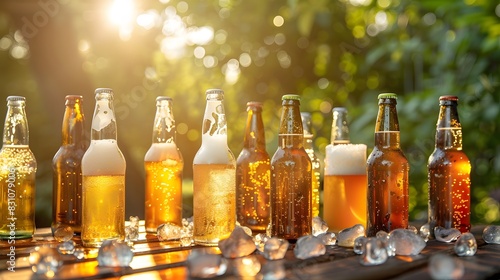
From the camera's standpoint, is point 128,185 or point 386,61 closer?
point 128,185

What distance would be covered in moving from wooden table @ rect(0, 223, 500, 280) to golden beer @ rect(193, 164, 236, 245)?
0.07 m

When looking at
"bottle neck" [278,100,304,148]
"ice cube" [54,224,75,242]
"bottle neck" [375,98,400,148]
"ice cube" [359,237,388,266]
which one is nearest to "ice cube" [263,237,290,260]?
"ice cube" [359,237,388,266]

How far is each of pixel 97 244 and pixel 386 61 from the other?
8.62 feet

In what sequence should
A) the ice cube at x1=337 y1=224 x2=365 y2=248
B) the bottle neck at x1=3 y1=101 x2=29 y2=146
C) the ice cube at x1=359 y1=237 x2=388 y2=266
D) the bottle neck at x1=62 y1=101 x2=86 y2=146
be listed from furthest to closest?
the bottle neck at x1=62 y1=101 x2=86 y2=146 < the bottle neck at x1=3 y1=101 x2=29 y2=146 < the ice cube at x1=337 y1=224 x2=365 y2=248 < the ice cube at x1=359 y1=237 x2=388 y2=266

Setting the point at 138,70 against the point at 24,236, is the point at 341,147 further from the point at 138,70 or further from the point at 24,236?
the point at 138,70

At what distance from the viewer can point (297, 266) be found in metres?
1.09

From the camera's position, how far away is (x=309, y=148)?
1.91 metres

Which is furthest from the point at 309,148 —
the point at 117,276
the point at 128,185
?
the point at 128,185

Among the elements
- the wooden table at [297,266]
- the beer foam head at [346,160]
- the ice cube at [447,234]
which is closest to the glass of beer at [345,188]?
the beer foam head at [346,160]

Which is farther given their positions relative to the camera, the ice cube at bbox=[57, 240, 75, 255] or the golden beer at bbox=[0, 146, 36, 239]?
the golden beer at bbox=[0, 146, 36, 239]

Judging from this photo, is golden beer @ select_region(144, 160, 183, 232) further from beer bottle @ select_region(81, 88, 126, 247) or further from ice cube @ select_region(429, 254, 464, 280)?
ice cube @ select_region(429, 254, 464, 280)

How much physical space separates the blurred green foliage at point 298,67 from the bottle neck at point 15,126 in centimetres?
146

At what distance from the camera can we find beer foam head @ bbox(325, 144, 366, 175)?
69.3 inches

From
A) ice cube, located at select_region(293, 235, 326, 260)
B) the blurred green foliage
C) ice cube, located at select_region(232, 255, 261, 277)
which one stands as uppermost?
the blurred green foliage
